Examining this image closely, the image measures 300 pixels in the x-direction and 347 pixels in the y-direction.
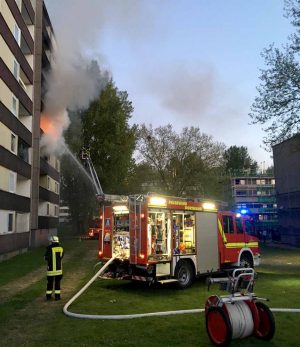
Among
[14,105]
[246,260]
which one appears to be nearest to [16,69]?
[14,105]

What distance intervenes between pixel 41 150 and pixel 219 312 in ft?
97.8

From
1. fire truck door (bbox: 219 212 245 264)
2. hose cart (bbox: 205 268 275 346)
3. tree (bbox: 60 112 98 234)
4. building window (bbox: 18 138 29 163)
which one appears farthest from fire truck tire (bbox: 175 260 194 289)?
tree (bbox: 60 112 98 234)

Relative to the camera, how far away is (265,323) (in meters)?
7.38

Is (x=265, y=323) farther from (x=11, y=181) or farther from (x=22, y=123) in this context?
(x=22, y=123)

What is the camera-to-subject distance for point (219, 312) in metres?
7.10

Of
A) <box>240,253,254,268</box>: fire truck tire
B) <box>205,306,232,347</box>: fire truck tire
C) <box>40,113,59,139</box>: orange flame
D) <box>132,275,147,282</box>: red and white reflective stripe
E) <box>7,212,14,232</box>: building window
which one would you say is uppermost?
<box>40,113,59,139</box>: orange flame

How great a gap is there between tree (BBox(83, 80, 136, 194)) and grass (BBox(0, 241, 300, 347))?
89.6 ft

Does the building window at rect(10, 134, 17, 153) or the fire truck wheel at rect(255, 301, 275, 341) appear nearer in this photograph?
the fire truck wheel at rect(255, 301, 275, 341)

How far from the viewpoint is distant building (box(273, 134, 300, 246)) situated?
36781 millimetres

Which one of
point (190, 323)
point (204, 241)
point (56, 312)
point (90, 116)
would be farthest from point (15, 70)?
point (190, 323)

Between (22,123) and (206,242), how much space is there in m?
20.0

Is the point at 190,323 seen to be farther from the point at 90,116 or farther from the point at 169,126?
the point at 169,126

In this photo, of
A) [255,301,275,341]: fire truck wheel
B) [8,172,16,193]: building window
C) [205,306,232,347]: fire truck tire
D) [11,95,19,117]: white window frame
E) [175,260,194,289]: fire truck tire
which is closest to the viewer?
[205,306,232,347]: fire truck tire

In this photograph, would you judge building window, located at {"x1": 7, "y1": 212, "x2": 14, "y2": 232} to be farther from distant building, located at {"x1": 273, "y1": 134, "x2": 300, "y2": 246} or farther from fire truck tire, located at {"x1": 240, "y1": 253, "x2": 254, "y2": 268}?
distant building, located at {"x1": 273, "y1": 134, "x2": 300, "y2": 246}
